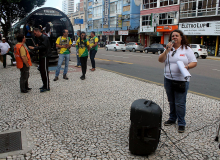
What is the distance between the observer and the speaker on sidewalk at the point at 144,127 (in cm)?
273

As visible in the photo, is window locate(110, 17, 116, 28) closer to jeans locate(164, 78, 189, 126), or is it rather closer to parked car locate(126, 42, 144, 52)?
parked car locate(126, 42, 144, 52)

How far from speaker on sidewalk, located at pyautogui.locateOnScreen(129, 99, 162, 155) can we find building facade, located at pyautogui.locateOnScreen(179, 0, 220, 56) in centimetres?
2618

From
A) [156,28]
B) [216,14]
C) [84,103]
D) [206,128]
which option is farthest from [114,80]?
[156,28]

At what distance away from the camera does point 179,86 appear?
3439 millimetres

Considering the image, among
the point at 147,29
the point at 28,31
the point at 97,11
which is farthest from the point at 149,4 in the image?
the point at 28,31

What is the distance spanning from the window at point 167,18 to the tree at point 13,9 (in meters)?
19.3

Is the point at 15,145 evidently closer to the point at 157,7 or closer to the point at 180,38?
the point at 180,38

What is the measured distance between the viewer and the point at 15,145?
3.14m

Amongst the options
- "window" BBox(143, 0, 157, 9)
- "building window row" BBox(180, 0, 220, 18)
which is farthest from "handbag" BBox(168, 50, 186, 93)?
"window" BBox(143, 0, 157, 9)

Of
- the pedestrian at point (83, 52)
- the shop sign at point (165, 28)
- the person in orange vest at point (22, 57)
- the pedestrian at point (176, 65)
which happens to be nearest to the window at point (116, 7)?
the shop sign at point (165, 28)

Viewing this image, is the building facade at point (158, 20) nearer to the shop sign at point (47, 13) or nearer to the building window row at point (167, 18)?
the building window row at point (167, 18)

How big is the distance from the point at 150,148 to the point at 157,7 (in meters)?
35.1

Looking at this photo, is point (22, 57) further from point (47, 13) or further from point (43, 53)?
point (47, 13)

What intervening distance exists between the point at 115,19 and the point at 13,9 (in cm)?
2945
